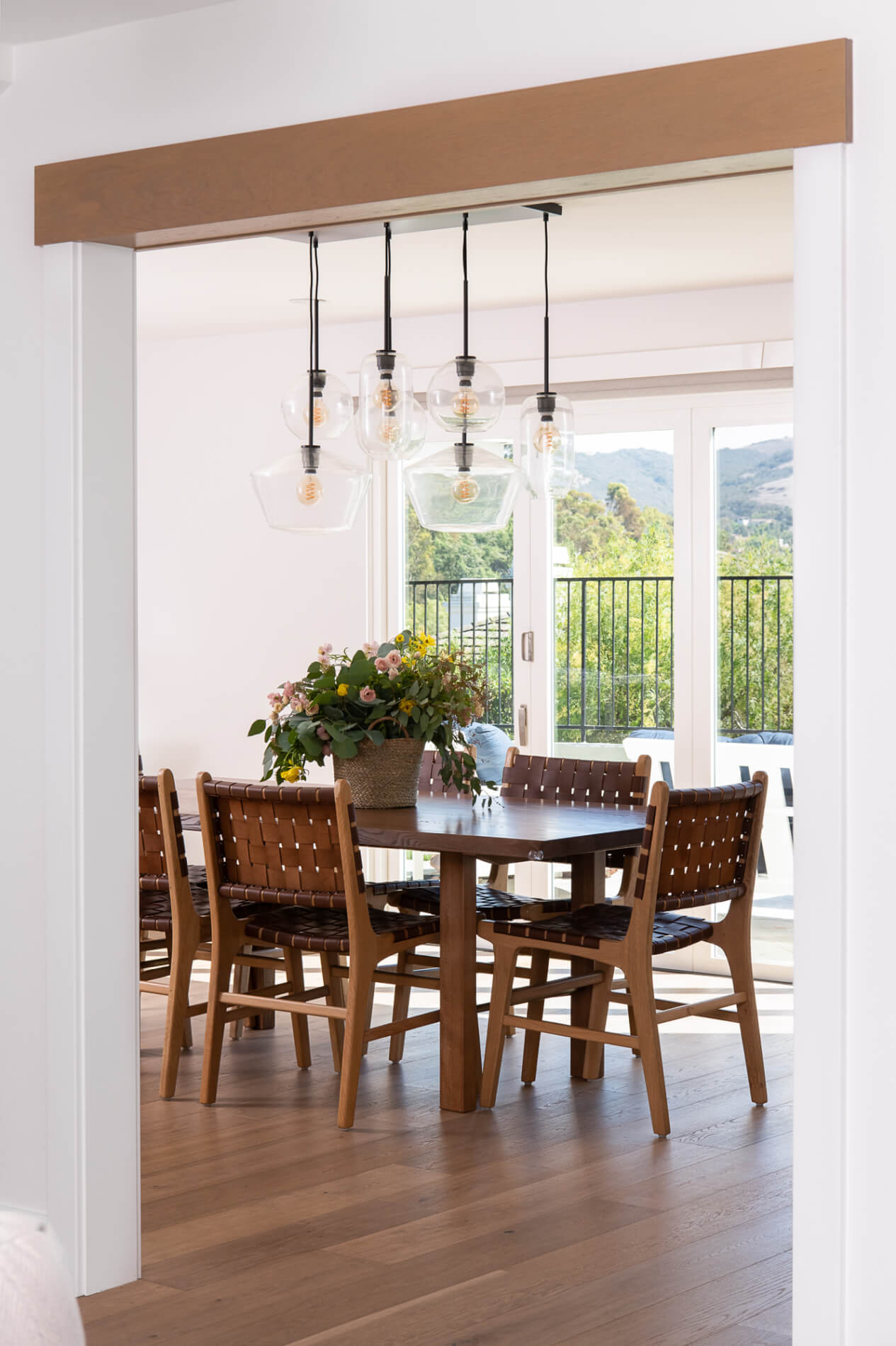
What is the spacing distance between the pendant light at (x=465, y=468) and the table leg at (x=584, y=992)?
1.15 meters

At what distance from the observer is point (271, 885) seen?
4.27 metres

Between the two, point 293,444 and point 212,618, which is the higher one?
point 293,444

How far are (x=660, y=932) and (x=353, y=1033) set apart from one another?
89cm

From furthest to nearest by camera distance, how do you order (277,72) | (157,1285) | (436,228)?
(436,228) → (157,1285) → (277,72)

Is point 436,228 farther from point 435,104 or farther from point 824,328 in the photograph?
point 824,328

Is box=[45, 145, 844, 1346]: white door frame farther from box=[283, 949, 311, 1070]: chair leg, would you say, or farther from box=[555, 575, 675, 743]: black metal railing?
box=[555, 575, 675, 743]: black metal railing

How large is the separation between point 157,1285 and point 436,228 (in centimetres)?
332

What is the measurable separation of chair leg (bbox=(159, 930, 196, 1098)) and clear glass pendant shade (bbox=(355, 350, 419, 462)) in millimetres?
1567

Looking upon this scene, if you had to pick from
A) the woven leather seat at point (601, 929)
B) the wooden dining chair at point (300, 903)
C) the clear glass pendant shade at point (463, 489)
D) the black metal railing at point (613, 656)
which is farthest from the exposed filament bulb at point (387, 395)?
the black metal railing at point (613, 656)

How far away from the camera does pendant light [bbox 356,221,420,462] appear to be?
183 inches

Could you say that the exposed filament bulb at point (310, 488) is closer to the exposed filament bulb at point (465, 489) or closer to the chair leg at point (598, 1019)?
the exposed filament bulb at point (465, 489)


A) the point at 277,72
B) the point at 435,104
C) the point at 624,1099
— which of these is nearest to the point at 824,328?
the point at 435,104

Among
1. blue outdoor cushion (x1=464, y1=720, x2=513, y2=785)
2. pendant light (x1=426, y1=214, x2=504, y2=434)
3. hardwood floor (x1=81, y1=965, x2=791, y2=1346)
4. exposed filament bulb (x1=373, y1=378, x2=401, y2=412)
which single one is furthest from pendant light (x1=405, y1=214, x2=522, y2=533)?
hardwood floor (x1=81, y1=965, x2=791, y2=1346)

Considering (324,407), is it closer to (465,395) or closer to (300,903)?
(465,395)
